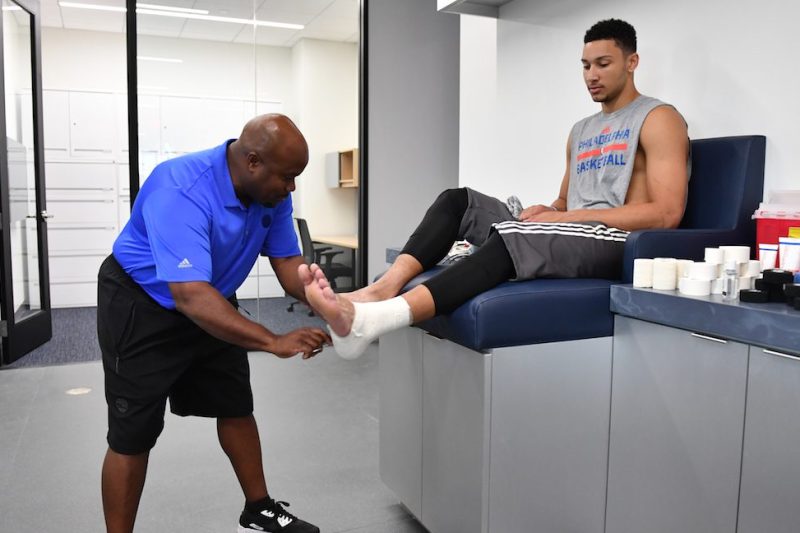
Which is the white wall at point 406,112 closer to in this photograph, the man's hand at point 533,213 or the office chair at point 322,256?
the office chair at point 322,256

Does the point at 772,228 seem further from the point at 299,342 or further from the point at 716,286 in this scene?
the point at 299,342

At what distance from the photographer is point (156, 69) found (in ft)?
16.0

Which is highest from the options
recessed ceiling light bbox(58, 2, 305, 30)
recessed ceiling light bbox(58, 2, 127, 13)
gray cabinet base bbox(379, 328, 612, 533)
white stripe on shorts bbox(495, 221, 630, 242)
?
recessed ceiling light bbox(58, 2, 127, 13)

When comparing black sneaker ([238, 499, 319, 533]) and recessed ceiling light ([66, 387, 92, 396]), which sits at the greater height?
black sneaker ([238, 499, 319, 533])

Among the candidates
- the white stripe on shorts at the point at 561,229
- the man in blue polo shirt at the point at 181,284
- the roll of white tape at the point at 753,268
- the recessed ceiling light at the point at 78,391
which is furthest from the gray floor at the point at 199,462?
the roll of white tape at the point at 753,268

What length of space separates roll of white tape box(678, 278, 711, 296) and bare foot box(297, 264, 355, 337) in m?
0.77

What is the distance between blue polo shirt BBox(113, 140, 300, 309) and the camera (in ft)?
4.43

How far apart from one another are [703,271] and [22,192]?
4021 millimetres

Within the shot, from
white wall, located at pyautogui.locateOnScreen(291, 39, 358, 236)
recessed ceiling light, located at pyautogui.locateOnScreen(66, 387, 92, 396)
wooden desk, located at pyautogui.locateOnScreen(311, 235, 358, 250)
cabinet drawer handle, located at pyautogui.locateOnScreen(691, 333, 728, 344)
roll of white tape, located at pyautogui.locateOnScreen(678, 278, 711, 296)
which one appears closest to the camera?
cabinet drawer handle, located at pyautogui.locateOnScreen(691, 333, 728, 344)

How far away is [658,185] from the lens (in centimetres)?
191

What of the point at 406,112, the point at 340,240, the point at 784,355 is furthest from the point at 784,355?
the point at 340,240

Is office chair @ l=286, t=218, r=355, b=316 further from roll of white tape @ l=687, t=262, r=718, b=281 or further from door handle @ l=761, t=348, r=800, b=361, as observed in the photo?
door handle @ l=761, t=348, r=800, b=361

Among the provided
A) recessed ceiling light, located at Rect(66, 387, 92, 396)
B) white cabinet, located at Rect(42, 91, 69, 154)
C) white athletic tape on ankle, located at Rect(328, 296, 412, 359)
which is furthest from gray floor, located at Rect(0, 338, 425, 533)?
white cabinet, located at Rect(42, 91, 69, 154)

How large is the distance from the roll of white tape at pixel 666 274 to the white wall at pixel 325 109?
3.37 m
